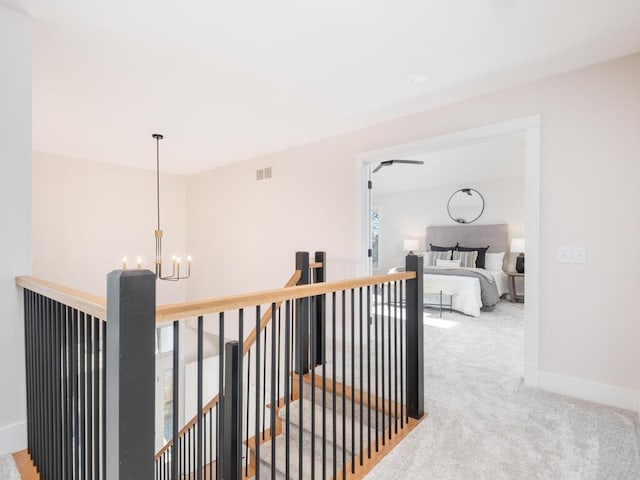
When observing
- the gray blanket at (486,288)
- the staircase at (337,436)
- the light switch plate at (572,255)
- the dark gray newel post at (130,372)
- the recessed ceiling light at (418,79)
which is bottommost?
the staircase at (337,436)

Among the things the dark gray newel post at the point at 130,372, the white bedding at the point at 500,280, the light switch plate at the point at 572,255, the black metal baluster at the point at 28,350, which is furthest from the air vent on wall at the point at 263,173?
Result: the white bedding at the point at 500,280

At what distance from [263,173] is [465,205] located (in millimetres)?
4623

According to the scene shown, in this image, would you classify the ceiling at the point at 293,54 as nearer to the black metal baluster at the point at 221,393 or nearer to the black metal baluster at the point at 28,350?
the black metal baluster at the point at 28,350

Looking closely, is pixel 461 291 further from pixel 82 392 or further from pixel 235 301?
pixel 82 392

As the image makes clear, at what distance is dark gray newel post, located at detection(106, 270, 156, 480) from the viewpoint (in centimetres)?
85

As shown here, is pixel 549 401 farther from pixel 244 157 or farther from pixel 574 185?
pixel 244 157

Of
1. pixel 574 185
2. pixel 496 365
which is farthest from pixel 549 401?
pixel 574 185

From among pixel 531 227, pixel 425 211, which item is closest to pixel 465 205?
pixel 425 211

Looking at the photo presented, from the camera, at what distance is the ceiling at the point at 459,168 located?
5676mm

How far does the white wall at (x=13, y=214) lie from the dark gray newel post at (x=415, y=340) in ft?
7.07

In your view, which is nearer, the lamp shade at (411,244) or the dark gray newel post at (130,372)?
the dark gray newel post at (130,372)

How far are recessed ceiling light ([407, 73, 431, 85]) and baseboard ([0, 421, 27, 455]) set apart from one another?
3198 millimetres

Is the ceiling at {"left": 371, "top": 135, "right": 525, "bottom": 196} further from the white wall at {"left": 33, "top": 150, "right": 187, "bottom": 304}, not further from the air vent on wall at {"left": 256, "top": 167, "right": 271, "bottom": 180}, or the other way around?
the white wall at {"left": 33, "top": 150, "right": 187, "bottom": 304}

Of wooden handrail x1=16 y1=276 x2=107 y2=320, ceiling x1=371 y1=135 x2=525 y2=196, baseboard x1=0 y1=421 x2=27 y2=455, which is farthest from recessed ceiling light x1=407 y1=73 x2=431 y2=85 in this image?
baseboard x1=0 y1=421 x2=27 y2=455
